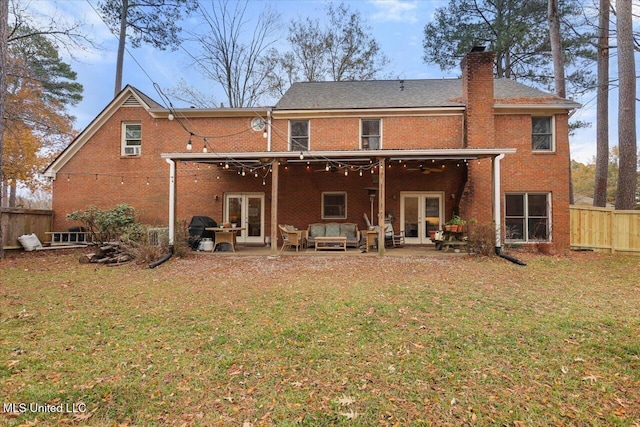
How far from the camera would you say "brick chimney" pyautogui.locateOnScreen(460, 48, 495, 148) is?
37.5 ft

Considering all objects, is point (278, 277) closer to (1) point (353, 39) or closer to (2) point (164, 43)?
(2) point (164, 43)

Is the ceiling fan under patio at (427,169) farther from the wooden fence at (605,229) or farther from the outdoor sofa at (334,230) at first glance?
A: the wooden fence at (605,229)

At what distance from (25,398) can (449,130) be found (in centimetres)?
1320

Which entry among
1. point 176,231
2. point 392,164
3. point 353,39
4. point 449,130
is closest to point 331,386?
point 176,231

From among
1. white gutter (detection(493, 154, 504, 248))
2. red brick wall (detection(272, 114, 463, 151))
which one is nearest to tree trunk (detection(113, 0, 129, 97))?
red brick wall (detection(272, 114, 463, 151))

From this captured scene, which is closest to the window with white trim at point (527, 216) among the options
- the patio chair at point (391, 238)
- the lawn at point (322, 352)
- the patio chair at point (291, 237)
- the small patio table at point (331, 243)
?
the patio chair at point (391, 238)

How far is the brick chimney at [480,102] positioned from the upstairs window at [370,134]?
3380 mm

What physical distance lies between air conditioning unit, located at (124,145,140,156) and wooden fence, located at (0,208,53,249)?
3.95 m

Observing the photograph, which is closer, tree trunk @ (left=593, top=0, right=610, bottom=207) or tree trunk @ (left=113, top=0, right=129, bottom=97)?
tree trunk @ (left=593, top=0, right=610, bottom=207)

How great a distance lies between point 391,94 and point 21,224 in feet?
50.9

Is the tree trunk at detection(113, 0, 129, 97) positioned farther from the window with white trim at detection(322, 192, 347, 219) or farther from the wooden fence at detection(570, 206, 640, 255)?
the wooden fence at detection(570, 206, 640, 255)

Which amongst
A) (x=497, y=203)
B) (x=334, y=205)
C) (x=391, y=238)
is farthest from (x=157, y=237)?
(x=497, y=203)

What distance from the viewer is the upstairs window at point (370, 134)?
41.3 feet

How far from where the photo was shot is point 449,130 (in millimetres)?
12180
